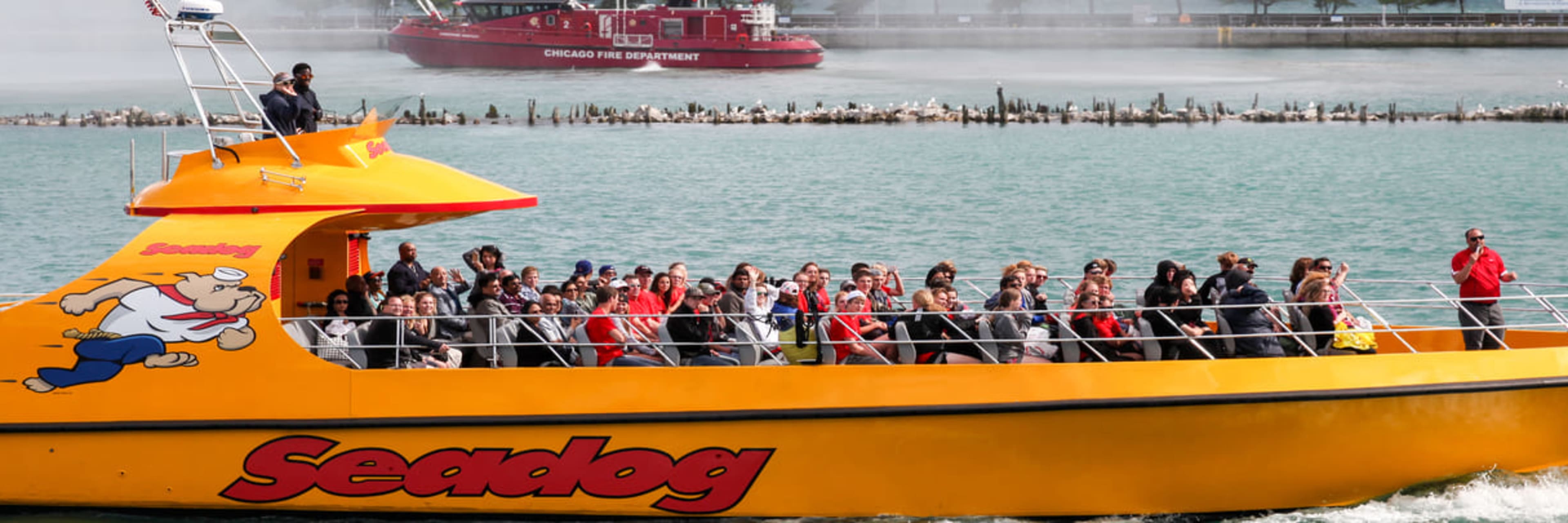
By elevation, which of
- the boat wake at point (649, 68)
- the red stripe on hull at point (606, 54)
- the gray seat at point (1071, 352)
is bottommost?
the gray seat at point (1071, 352)

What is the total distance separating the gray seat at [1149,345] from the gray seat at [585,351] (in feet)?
12.6

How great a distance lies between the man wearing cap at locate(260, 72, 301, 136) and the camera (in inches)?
450

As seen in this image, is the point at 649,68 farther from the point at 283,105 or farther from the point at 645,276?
the point at 283,105

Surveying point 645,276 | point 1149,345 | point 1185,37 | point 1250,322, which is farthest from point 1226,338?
point 1185,37

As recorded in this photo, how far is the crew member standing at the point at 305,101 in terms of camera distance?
11.6 metres

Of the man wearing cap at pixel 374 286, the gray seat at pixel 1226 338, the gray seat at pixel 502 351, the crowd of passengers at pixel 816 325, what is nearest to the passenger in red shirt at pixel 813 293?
the crowd of passengers at pixel 816 325

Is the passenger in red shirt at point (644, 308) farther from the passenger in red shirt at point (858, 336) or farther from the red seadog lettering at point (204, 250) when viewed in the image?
the red seadog lettering at point (204, 250)

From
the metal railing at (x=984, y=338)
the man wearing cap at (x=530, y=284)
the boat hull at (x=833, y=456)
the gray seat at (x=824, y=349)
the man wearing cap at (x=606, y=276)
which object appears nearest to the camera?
the metal railing at (x=984, y=338)

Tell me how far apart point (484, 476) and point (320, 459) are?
1.14m

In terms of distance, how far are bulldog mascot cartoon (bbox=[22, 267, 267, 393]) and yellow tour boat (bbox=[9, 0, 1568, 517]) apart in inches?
0.6

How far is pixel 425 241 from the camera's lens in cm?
3094

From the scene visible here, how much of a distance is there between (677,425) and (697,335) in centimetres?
85

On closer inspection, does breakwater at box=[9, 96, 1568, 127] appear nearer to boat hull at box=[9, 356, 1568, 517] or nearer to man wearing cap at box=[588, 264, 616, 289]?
man wearing cap at box=[588, 264, 616, 289]

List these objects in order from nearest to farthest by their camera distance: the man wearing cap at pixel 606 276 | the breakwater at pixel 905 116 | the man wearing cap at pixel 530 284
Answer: the man wearing cap at pixel 530 284
the man wearing cap at pixel 606 276
the breakwater at pixel 905 116
